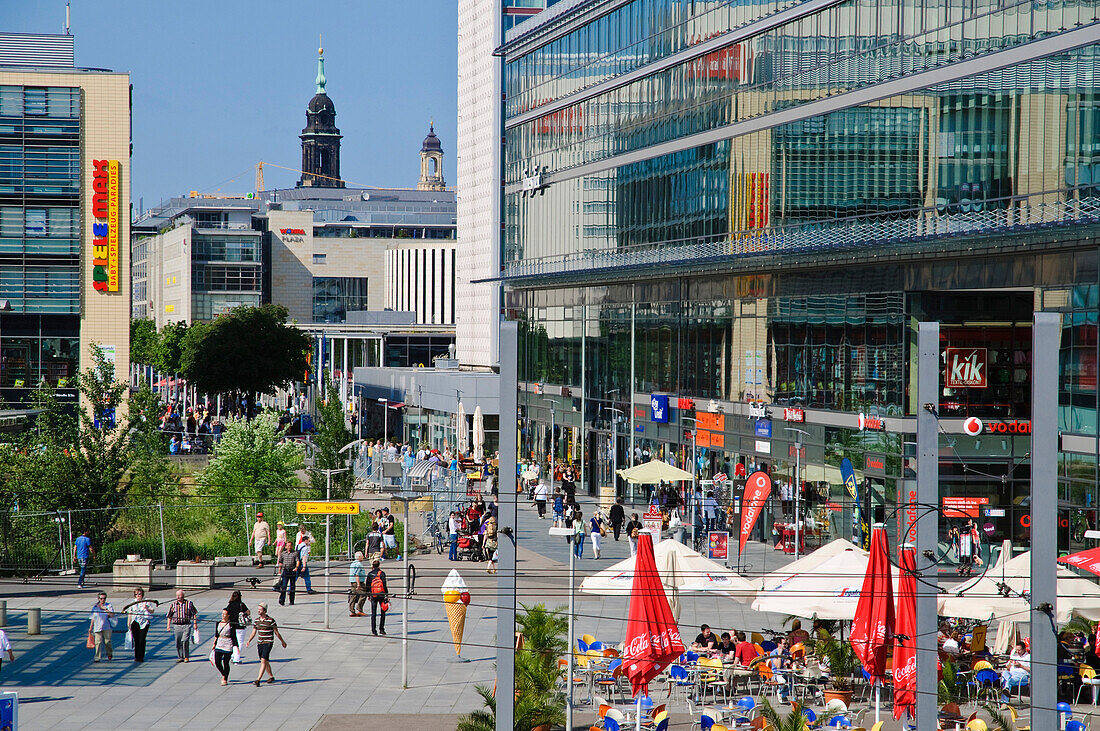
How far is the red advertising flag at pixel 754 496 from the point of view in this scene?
37.6 m

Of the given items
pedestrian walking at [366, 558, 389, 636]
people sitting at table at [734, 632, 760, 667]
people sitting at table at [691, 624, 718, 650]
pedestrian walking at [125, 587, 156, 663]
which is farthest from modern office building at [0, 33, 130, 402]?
people sitting at table at [734, 632, 760, 667]

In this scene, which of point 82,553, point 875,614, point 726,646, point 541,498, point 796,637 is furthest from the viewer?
point 541,498

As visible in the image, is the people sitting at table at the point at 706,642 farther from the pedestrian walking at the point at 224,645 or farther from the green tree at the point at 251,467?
the green tree at the point at 251,467

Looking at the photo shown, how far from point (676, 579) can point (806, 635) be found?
2740 mm

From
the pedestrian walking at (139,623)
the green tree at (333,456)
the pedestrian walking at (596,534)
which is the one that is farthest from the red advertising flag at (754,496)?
the pedestrian walking at (139,623)

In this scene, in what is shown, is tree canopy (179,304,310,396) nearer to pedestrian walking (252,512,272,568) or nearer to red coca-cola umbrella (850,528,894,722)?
pedestrian walking (252,512,272,568)

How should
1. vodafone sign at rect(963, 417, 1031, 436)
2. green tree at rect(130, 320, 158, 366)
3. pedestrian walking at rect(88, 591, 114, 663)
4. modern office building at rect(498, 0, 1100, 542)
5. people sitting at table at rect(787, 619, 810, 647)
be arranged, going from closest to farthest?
people sitting at table at rect(787, 619, 810, 647) < pedestrian walking at rect(88, 591, 114, 663) < modern office building at rect(498, 0, 1100, 542) < vodafone sign at rect(963, 417, 1031, 436) < green tree at rect(130, 320, 158, 366)

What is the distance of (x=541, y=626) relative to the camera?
20625mm

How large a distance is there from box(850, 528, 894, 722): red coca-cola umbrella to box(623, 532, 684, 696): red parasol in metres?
2.57

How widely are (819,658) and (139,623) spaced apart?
1226 cm

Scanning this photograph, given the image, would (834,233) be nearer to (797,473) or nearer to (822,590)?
(797,473)

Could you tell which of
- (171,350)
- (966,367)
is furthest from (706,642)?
(171,350)

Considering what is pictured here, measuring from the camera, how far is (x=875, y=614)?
18.7 metres

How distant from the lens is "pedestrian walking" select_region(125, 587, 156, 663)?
2448 cm
